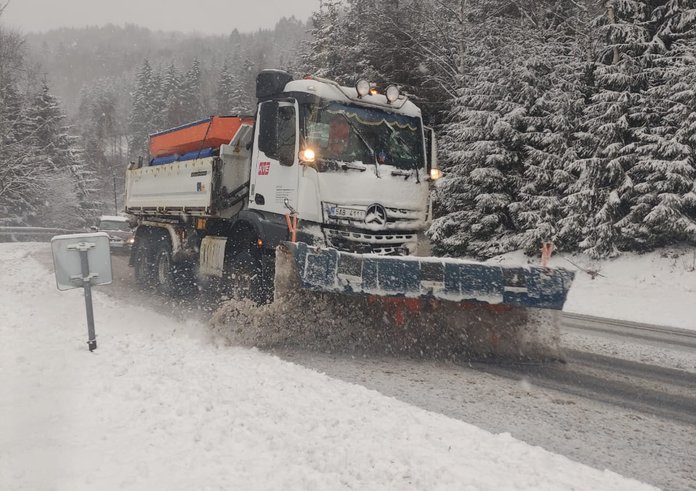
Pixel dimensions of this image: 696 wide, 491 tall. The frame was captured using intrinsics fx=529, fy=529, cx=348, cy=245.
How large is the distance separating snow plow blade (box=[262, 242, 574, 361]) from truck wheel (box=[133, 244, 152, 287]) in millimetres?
5873

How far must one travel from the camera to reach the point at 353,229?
6.33 meters

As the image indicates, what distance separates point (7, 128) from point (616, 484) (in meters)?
26.8

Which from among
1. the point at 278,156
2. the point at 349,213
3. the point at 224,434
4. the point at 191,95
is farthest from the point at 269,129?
the point at 191,95

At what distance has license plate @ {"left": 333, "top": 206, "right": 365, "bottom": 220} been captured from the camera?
6.24 meters

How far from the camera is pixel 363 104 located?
270 inches

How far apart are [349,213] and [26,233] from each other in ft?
90.6

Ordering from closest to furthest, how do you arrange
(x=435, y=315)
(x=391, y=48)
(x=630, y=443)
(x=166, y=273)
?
(x=630, y=443), (x=435, y=315), (x=166, y=273), (x=391, y=48)

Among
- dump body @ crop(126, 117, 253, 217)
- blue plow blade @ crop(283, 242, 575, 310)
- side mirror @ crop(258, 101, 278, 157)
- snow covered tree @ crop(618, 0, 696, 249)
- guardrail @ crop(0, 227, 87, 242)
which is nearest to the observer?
blue plow blade @ crop(283, 242, 575, 310)

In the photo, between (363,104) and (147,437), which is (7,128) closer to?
(363,104)

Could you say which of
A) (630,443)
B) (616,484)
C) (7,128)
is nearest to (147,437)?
(616,484)

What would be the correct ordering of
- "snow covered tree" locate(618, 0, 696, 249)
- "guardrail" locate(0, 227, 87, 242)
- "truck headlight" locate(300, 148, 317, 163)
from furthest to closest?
"guardrail" locate(0, 227, 87, 242) < "snow covered tree" locate(618, 0, 696, 249) < "truck headlight" locate(300, 148, 317, 163)

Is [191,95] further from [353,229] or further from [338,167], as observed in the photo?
[353,229]

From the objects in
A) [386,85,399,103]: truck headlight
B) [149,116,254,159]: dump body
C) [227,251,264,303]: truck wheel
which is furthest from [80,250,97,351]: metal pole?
[386,85,399,103]: truck headlight

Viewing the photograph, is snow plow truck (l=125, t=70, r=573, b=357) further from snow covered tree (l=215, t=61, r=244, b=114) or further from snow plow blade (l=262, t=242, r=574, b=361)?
snow covered tree (l=215, t=61, r=244, b=114)
